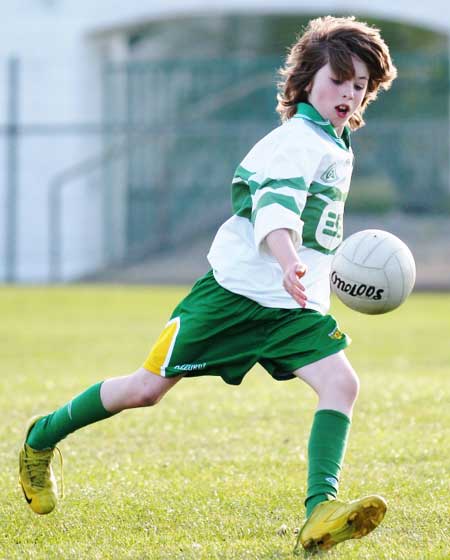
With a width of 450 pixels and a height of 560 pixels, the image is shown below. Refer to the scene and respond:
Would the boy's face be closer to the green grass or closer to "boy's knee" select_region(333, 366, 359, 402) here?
"boy's knee" select_region(333, 366, 359, 402)

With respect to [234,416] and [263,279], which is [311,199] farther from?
[234,416]

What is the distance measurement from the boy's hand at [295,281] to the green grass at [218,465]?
2.38 ft

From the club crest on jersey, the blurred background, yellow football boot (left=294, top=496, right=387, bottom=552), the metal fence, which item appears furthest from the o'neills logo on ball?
the metal fence

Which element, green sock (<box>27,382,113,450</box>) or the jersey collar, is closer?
the jersey collar

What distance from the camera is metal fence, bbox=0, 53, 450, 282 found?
1939 centimetres

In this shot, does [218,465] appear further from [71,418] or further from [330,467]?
[330,467]

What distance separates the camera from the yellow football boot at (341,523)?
326cm

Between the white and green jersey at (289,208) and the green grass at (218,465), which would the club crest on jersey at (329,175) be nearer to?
the white and green jersey at (289,208)

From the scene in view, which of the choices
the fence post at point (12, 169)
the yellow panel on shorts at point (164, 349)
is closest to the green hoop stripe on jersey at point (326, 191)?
the yellow panel on shorts at point (164, 349)

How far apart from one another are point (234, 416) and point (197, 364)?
221 centimetres

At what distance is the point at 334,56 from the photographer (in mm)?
3773

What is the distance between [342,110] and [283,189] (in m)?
0.41

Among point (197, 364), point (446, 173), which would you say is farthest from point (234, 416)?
point (446, 173)

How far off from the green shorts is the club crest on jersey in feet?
1.36
